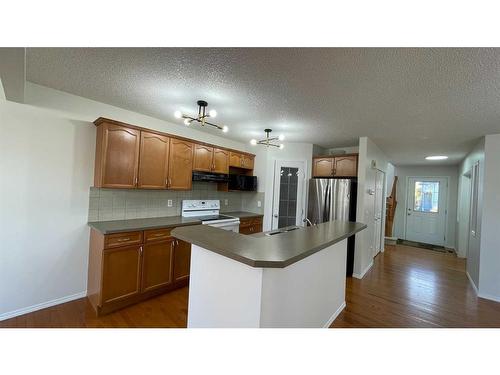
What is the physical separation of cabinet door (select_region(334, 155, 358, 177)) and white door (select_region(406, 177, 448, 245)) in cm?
419

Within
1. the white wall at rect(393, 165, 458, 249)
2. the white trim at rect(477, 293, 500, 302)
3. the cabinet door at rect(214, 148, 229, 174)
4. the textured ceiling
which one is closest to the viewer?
the textured ceiling

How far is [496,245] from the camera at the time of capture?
3041 mm

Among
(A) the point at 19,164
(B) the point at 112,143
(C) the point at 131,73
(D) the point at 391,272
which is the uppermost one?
(C) the point at 131,73

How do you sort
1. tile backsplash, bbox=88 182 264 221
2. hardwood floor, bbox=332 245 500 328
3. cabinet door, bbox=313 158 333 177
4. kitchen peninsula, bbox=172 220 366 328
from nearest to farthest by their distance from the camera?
kitchen peninsula, bbox=172 220 366 328
hardwood floor, bbox=332 245 500 328
tile backsplash, bbox=88 182 264 221
cabinet door, bbox=313 158 333 177

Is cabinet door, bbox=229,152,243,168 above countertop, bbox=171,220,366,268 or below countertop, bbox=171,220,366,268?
above

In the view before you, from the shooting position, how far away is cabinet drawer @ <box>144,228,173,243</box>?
102 inches

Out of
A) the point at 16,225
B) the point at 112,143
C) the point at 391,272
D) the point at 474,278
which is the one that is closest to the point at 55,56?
the point at 112,143

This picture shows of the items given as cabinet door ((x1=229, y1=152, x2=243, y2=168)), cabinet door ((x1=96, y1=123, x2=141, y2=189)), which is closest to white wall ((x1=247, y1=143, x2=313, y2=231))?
cabinet door ((x1=229, y1=152, x2=243, y2=168))

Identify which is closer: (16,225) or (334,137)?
(16,225)

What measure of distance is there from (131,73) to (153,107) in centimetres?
85

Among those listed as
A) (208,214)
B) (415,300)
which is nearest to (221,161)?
(208,214)

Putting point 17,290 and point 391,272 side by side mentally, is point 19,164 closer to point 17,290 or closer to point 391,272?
point 17,290

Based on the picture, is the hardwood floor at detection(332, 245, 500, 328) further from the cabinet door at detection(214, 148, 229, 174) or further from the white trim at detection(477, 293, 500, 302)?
the cabinet door at detection(214, 148, 229, 174)

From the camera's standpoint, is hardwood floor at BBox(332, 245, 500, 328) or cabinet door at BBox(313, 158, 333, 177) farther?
cabinet door at BBox(313, 158, 333, 177)
